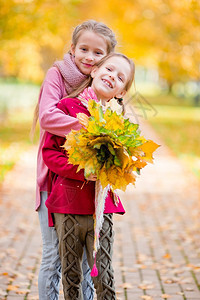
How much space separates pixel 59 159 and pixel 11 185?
6.82 meters

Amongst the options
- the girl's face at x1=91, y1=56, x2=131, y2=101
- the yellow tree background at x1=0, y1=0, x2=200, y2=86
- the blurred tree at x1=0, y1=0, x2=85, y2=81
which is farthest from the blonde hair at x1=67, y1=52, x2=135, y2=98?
the blurred tree at x1=0, y1=0, x2=85, y2=81

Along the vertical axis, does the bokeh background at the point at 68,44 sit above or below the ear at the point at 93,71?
above

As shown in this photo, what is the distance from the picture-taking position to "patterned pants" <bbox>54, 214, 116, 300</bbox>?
317 centimetres

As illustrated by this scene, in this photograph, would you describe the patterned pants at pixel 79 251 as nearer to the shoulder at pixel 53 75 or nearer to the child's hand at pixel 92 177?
the child's hand at pixel 92 177

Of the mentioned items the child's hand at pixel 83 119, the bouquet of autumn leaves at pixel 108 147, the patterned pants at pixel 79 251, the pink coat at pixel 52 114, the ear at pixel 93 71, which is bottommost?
the patterned pants at pixel 79 251

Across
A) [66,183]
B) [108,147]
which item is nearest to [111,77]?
[108,147]

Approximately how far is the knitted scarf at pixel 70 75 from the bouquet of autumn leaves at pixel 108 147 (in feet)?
1.54

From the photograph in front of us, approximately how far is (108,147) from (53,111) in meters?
0.49

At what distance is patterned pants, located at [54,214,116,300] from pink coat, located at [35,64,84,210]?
0.35 metres

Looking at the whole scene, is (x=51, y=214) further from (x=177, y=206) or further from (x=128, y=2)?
(x=128, y=2)

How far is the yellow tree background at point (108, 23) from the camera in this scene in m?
14.0

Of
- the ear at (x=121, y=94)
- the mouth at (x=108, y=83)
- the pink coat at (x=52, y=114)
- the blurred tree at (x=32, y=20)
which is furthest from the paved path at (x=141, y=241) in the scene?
the blurred tree at (x=32, y=20)

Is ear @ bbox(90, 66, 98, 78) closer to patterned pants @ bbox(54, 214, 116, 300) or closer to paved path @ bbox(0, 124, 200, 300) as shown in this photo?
patterned pants @ bbox(54, 214, 116, 300)

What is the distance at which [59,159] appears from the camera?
313cm
